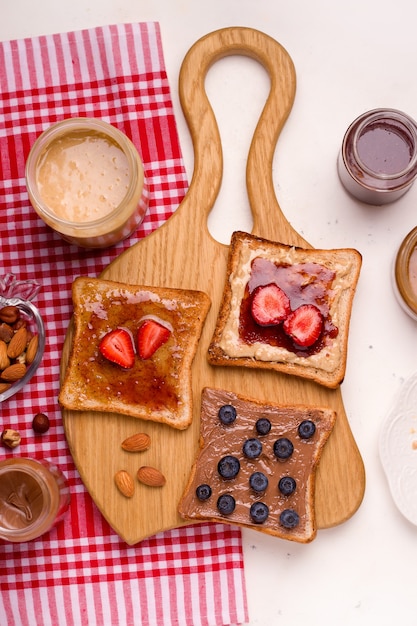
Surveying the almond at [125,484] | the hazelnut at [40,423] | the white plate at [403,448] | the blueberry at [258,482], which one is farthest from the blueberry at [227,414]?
the hazelnut at [40,423]

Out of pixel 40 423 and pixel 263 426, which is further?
pixel 40 423

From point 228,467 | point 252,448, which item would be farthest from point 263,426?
point 228,467

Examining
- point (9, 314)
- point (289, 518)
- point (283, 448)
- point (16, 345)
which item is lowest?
point (289, 518)

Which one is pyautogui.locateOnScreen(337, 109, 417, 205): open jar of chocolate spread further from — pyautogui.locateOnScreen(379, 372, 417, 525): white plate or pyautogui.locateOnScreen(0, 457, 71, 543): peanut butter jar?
pyautogui.locateOnScreen(0, 457, 71, 543): peanut butter jar

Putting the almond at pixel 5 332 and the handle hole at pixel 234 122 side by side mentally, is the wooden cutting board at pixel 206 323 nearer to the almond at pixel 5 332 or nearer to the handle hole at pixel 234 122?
the handle hole at pixel 234 122

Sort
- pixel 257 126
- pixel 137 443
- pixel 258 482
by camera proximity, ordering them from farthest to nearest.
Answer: pixel 257 126, pixel 137 443, pixel 258 482

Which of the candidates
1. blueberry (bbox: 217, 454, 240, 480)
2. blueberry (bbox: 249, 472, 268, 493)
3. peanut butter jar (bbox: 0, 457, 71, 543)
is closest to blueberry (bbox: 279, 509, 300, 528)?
blueberry (bbox: 249, 472, 268, 493)

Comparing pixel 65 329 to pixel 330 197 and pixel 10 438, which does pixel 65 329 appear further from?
pixel 330 197
